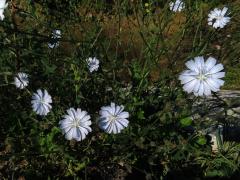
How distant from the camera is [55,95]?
3039 mm

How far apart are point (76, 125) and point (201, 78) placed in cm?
77

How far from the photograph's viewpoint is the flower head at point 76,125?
2.61 m

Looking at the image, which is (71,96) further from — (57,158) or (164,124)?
(164,124)

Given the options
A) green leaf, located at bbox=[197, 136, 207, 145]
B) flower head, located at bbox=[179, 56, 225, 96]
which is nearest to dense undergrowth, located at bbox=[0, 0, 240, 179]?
green leaf, located at bbox=[197, 136, 207, 145]

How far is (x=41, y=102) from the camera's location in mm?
2818

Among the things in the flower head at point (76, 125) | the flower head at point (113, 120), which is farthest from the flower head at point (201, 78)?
the flower head at point (76, 125)

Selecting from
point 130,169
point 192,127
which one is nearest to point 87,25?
point 192,127

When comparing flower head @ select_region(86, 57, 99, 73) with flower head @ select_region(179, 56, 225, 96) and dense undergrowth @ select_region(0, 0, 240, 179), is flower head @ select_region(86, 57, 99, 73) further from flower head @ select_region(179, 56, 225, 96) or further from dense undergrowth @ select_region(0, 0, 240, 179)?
flower head @ select_region(179, 56, 225, 96)

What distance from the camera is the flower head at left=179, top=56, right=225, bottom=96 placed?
82.4 inches

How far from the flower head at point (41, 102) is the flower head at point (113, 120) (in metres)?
0.34

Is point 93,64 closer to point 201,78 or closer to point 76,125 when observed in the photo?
point 76,125

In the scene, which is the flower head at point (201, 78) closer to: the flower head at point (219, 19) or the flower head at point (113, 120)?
the flower head at point (113, 120)

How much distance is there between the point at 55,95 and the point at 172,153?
0.72 metres

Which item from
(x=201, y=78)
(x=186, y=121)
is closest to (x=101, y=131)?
(x=186, y=121)
